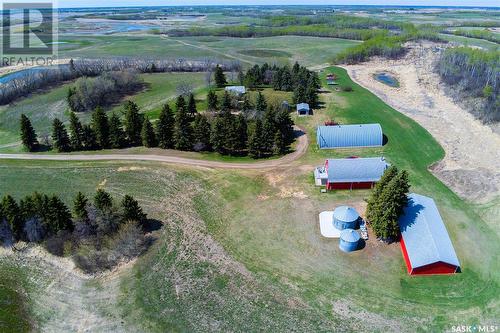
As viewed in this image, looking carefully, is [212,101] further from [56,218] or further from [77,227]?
[56,218]

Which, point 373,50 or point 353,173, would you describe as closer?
point 353,173

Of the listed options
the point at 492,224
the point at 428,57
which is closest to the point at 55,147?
the point at 492,224

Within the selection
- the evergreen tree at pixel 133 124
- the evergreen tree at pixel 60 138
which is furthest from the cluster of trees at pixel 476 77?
the evergreen tree at pixel 60 138

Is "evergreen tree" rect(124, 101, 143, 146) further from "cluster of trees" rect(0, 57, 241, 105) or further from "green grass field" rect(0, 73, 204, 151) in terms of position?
"cluster of trees" rect(0, 57, 241, 105)

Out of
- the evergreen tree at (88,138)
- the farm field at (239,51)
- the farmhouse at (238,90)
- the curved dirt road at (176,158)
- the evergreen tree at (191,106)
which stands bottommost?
the curved dirt road at (176,158)

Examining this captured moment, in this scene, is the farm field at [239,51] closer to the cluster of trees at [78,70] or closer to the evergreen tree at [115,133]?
the cluster of trees at [78,70]

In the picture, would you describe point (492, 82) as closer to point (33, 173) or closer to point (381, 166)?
point (381, 166)

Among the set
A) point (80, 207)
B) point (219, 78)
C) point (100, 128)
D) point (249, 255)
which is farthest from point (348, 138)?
point (219, 78)
